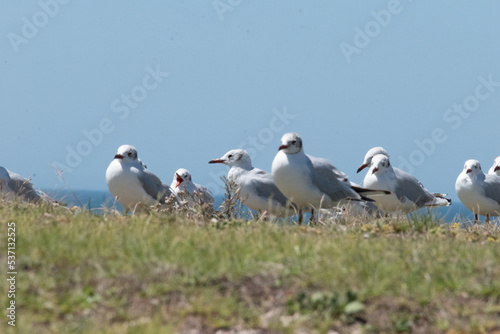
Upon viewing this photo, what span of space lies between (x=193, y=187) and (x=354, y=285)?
10207mm

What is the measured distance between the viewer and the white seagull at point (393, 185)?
13852 millimetres

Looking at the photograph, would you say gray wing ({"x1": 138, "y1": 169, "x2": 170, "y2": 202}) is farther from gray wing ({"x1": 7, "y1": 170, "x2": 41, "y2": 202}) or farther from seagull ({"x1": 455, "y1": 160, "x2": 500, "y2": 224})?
seagull ({"x1": 455, "y1": 160, "x2": 500, "y2": 224})

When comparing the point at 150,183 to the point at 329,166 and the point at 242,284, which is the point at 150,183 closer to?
the point at 329,166

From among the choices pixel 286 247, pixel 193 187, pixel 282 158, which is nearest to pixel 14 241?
pixel 286 247

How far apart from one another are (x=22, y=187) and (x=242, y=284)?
321 inches

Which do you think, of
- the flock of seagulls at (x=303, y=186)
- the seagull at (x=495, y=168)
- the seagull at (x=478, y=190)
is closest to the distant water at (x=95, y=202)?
the flock of seagulls at (x=303, y=186)

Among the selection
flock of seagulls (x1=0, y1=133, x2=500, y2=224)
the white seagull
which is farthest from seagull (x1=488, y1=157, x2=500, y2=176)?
the white seagull

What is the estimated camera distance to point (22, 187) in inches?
511

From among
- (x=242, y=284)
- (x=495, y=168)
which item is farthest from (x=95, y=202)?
(x=495, y=168)

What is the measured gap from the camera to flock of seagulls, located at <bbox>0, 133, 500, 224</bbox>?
11.5m

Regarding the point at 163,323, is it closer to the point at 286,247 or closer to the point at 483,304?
the point at 286,247

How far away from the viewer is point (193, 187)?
1578 cm

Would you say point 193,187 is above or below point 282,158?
below

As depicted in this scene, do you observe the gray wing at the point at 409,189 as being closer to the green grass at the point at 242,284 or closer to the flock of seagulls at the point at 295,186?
the flock of seagulls at the point at 295,186
